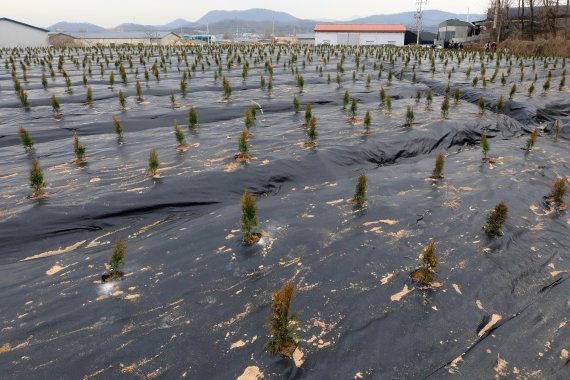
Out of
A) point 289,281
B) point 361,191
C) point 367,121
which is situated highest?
point 367,121

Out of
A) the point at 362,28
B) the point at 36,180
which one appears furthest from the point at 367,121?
the point at 362,28

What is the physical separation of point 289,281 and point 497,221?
121 inches

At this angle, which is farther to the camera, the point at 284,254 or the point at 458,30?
the point at 458,30

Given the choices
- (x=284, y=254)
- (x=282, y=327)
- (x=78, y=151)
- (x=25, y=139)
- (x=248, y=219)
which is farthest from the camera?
(x=25, y=139)

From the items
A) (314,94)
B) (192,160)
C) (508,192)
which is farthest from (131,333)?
(314,94)

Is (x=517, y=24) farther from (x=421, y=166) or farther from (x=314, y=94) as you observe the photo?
(x=421, y=166)

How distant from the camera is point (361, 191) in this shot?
5715mm

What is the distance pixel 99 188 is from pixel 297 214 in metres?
3.59

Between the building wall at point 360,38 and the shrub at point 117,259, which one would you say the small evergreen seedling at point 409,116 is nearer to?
the shrub at point 117,259

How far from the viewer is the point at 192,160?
24.5 ft

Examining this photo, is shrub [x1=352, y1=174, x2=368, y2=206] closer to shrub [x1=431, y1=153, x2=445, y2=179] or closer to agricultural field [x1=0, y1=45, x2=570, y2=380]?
agricultural field [x1=0, y1=45, x2=570, y2=380]

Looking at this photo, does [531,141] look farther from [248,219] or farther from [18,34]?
[18,34]

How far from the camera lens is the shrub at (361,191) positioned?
569 centimetres

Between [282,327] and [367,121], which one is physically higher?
[367,121]
